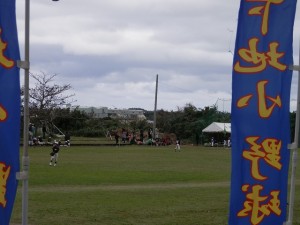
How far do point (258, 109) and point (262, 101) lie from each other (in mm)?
123

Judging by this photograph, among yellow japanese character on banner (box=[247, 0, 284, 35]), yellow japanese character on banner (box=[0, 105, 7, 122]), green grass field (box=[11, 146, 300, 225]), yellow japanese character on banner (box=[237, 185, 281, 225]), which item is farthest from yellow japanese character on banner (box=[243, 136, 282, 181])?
green grass field (box=[11, 146, 300, 225])

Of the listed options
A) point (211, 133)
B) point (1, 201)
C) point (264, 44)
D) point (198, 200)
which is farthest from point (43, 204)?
point (211, 133)

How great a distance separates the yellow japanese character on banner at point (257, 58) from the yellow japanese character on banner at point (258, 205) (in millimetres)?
1597

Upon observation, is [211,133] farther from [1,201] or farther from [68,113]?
[1,201]

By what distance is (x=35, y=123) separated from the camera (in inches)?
2345

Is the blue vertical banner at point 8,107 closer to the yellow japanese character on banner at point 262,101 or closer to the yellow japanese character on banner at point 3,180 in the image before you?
the yellow japanese character on banner at point 3,180

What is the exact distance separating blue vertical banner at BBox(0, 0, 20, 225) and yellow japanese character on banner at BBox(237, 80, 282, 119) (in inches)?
117

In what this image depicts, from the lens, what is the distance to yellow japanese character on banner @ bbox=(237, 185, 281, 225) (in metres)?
7.59

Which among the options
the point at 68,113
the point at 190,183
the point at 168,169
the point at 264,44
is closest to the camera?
the point at 264,44

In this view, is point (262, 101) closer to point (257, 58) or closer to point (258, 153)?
point (257, 58)

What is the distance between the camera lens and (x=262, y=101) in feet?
25.0

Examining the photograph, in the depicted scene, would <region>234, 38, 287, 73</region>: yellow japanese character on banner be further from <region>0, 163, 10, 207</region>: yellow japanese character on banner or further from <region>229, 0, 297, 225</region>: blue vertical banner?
<region>0, 163, 10, 207</region>: yellow japanese character on banner

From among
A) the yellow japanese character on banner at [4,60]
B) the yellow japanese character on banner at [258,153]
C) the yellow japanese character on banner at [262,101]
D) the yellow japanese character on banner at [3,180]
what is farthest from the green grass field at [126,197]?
the yellow japanese character on banner at [4,60]

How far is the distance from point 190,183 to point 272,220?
14.4m
